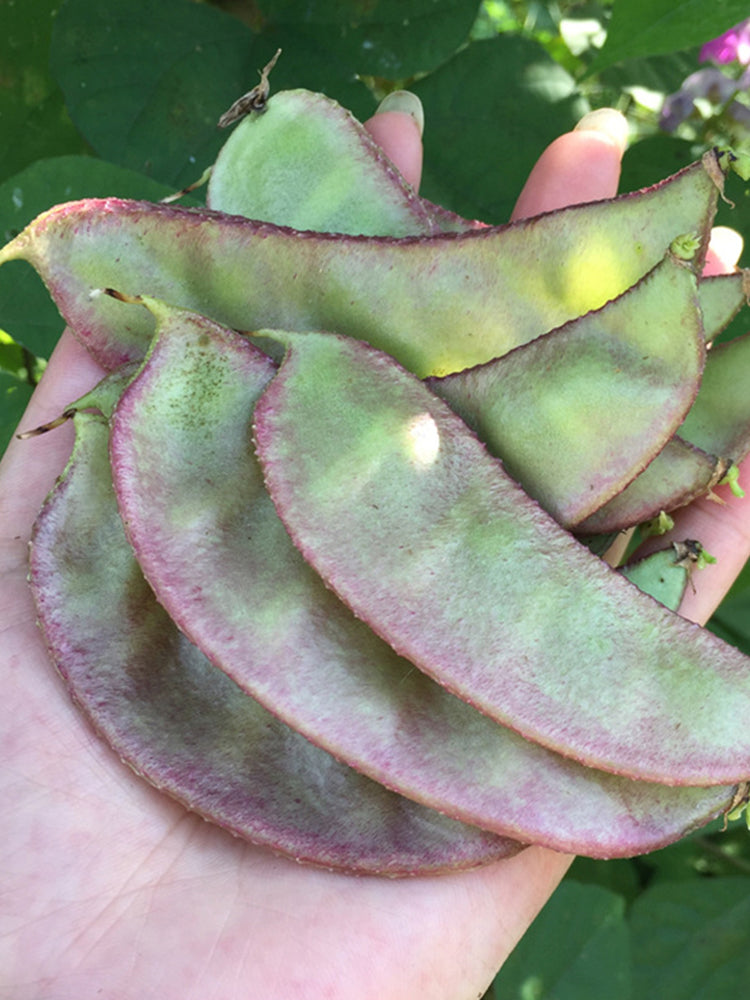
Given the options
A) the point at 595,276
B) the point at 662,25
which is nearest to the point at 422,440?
the point at 595,276

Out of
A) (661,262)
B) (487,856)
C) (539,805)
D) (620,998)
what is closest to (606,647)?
(539,805)

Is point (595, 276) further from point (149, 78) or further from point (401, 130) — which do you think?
point (149, 78)

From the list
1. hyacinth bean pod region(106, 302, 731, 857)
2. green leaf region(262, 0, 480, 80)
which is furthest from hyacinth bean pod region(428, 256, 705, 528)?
green leaf region(262, 0, 480, 80)

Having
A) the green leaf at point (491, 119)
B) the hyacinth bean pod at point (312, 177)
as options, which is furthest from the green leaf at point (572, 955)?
the green leaf at point (491, 119)

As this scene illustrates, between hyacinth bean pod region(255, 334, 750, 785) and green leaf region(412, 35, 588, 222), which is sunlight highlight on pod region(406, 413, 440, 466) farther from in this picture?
green leaf region(412, 35, 588, 222)

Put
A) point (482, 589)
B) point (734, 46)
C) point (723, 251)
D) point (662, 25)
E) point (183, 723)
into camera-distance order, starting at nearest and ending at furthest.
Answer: point (482, 589), point (183, 723), point (662, 25), point (723, 251), point (734, 46)
